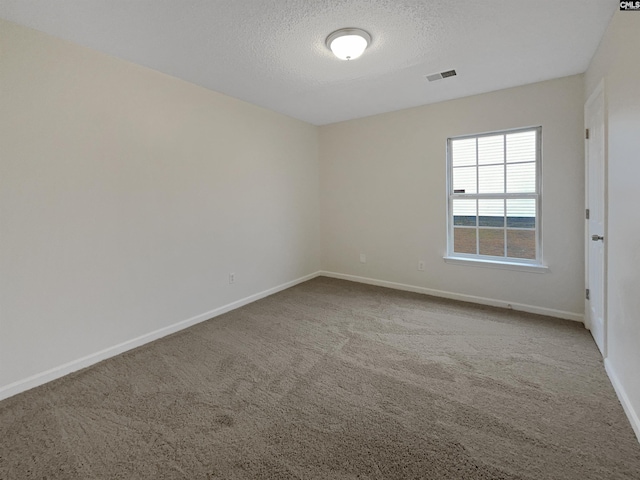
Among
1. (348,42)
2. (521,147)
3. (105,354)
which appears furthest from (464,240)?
(105,354)

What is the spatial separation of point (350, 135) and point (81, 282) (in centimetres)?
377

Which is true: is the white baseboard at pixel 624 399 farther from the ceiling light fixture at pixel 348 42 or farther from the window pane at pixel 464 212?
the ceiling light fixture at pixel 348 42

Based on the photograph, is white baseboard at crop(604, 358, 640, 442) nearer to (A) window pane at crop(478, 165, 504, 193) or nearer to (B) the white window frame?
(B) the white window frame

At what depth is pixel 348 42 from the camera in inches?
90.1

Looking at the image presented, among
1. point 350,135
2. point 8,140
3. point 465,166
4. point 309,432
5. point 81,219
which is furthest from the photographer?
point 350,135

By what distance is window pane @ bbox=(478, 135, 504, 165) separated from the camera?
3584mm

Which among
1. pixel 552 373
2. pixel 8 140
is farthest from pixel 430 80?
pixel 8 140

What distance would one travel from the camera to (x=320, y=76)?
3014 millimetres

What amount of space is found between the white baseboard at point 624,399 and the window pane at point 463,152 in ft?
8.00

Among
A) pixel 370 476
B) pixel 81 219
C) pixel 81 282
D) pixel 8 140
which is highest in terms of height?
pixel 8 140

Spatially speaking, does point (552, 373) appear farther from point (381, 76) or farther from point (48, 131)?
point (48, 131)

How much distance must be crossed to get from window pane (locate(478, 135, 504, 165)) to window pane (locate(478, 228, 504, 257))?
32.2 inches

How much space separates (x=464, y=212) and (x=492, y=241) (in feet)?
1.57

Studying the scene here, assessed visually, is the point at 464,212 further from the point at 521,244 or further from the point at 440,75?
the point at 440,75
